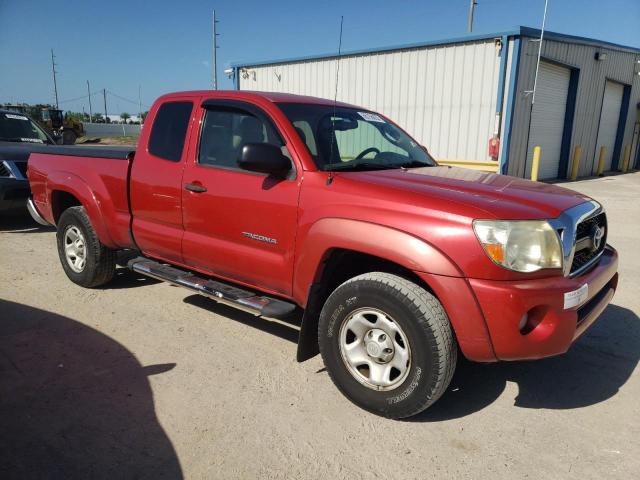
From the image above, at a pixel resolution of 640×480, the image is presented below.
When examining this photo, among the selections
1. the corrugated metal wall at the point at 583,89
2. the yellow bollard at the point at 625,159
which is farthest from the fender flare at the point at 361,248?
the yellow bollard at the point at 625,159

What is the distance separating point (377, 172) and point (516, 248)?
3.61 feet

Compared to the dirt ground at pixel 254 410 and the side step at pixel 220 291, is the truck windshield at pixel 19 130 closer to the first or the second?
A: the dirt ground at pixel 254 410

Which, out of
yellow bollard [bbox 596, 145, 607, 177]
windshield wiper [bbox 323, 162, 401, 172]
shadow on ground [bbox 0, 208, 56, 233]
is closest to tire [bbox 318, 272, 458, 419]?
windshield wiper [bbox 323, 162, 401, 172]

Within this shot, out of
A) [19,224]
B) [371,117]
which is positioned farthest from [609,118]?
[19,224]

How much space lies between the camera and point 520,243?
2514 millimetres

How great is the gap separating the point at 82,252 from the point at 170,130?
1.74 m

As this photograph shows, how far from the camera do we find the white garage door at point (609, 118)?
20.3 metres

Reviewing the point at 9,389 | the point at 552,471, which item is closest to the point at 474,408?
the point at 552,471

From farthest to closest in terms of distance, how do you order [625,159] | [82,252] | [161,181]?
[625,159], [82,252], [161,181]

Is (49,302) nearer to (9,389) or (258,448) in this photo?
(9,389)

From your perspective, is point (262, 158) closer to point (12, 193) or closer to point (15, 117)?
point (12, 193)

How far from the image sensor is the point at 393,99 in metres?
15.7

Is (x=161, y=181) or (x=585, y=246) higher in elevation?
(x=161, y=181)

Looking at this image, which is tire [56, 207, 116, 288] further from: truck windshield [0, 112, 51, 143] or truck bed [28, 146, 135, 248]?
truck windshield [0, 112, 51, 143]
